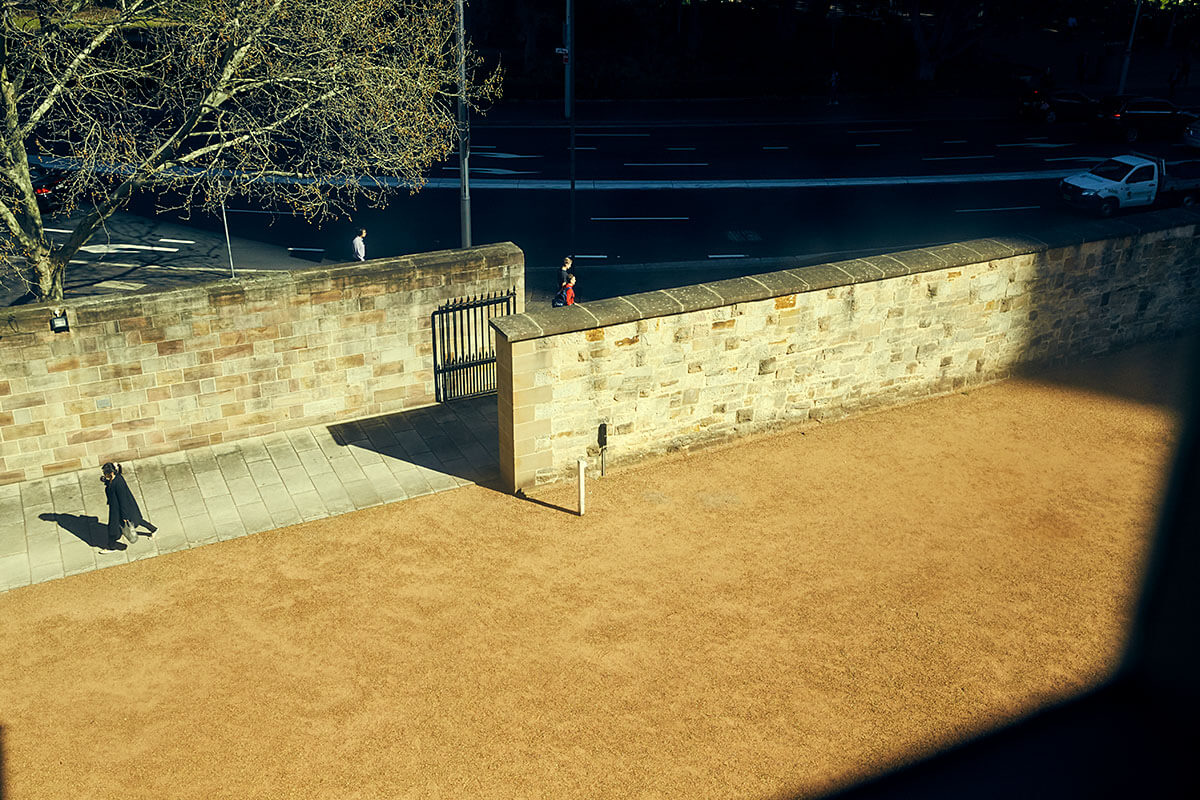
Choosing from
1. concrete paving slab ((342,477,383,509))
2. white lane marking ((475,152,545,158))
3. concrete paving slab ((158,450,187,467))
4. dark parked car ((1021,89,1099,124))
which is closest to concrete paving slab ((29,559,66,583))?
concrete paving slab ((158,450,187,467))

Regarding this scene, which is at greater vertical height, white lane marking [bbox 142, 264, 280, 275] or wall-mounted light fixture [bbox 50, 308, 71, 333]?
wall-mounted light fixture [bbox 50, 308, 71, 333]

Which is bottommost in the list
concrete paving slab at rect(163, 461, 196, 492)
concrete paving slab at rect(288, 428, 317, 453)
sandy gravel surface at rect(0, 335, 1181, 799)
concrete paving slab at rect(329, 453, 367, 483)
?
sandy gravel surface at rect(0, 335, 1181, 799)

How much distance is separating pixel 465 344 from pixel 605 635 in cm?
696

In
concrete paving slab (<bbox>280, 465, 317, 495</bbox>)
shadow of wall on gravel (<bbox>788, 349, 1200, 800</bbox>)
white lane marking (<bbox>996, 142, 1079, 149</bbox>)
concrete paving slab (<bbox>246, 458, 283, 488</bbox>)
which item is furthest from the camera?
white lane marking (<bbox>996, 142, 1079, 149</bbox>)

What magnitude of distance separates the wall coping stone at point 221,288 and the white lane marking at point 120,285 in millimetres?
8355

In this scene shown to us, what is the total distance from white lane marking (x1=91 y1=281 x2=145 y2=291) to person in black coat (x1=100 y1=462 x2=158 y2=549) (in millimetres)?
11655

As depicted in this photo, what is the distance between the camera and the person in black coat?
507 inches

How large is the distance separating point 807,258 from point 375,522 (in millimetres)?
15460

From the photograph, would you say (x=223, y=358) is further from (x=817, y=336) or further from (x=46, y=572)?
(x=817, y=336)

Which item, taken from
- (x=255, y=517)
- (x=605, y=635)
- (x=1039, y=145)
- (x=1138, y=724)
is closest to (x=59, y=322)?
(x=255, y=517)

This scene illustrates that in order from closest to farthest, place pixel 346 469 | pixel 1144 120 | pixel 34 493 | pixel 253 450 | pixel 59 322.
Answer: pixel 59 322 → pixel 34 493 → pixel 346 469 → pixel 253 450 → pixel 1144 120

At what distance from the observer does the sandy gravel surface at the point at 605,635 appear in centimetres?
1028

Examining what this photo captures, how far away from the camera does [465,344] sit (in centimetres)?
1745

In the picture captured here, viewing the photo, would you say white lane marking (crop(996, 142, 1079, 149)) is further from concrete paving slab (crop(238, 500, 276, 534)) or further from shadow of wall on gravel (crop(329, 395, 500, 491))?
concrete paving slab (crop(238, 500, 276, 534))
